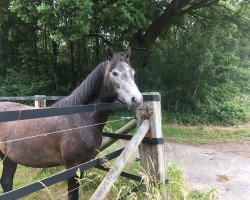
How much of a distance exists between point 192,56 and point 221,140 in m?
4.11

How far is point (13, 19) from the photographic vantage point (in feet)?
49.7

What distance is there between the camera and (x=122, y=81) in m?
3.34

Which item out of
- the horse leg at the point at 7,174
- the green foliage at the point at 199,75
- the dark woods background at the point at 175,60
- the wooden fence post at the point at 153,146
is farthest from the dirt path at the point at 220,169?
the dark woods background at the point at 175,60

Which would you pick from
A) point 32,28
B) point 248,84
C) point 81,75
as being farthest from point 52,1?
point 248,84

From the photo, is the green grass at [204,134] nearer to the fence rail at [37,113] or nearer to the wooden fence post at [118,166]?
the wooden fence post at [118,166]

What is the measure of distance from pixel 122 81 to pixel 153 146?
2.85 ft

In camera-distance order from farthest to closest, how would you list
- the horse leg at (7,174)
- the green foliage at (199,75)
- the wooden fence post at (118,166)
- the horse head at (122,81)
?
the green foliage at (199,75)
the horse leg at (7,174)
the horse head at (122,81)
the wooden fence post at (118,166)

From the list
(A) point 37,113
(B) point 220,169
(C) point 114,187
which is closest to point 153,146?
(C) point 114,187

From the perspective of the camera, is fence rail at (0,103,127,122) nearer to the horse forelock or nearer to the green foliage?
the horse forelock

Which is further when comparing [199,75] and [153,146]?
[199,75]

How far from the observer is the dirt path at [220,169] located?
4.79 m

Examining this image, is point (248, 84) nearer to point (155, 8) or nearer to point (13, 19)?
point (155, 8)

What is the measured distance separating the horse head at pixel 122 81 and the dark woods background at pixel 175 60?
6964 mm

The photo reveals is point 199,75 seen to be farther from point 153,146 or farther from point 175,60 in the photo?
point 153,146
